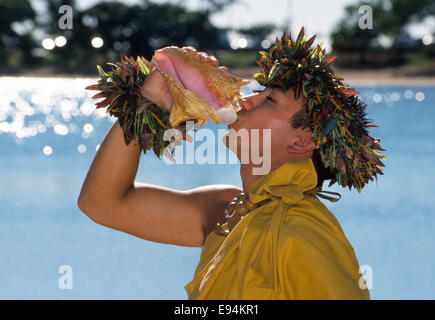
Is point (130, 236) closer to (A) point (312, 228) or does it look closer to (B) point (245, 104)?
(B) point (245, 104)

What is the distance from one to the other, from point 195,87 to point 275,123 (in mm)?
319

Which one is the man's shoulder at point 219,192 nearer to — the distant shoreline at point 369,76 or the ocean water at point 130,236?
the ocean water at point 130,236

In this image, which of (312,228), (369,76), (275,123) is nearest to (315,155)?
(275,123)

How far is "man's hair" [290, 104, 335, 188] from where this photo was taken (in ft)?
6.50

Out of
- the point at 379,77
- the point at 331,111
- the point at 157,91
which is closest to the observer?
the point at 157,91

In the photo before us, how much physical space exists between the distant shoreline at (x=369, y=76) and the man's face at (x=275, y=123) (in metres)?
28.4

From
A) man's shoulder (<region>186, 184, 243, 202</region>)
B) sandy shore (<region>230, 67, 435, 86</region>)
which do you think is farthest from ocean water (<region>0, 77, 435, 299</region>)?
sandy shore (<region>230, 67, 435, 86</region>)

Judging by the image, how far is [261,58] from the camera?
83.5 inches

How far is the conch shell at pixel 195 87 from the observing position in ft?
5.62

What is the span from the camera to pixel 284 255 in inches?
61.9

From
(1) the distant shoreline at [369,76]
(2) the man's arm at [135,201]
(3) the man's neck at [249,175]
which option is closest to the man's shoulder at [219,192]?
(2) the man's arm at [135,201]

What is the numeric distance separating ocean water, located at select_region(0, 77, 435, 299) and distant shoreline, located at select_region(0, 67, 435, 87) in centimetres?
1849

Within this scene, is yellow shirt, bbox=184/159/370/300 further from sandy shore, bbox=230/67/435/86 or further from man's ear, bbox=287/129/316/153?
sandy shore, bbox=230/67/435/86
